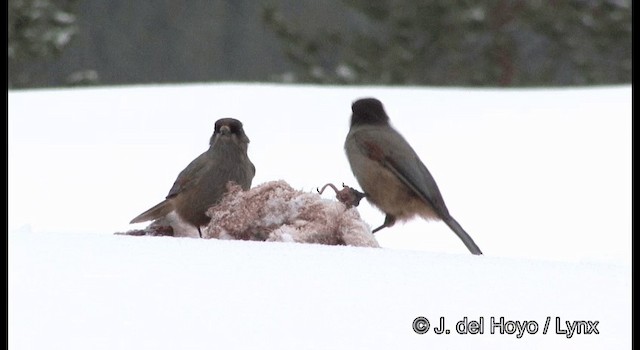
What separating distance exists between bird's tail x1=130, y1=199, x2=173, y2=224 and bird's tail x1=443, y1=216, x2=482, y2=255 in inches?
32.2

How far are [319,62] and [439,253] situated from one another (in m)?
11.7

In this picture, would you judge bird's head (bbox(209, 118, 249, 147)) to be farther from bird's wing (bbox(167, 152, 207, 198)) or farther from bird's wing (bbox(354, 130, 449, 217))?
bird's wing (bbox(354, 130, 449, 217))

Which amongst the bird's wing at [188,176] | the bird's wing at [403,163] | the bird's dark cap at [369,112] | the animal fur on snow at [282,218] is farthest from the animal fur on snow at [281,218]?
the bird's dark cap at [369,112]

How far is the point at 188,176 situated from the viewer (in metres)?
3.66

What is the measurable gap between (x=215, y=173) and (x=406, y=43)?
11.3 meters

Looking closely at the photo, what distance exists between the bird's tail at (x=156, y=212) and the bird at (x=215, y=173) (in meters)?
0.04

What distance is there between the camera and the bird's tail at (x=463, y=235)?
11.9 ft

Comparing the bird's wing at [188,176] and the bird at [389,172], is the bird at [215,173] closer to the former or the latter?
the bird's wing at [188,176]

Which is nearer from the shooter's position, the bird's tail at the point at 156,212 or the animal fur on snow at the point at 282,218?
the animal fur on snow at the point at 282,218

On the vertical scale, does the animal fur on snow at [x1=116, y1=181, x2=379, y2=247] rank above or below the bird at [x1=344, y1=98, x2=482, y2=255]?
below

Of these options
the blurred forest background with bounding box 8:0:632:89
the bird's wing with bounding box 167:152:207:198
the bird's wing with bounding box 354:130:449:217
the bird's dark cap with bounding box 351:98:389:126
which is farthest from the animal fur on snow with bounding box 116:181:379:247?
the blurred forest background with bounding box 8:0:632:89

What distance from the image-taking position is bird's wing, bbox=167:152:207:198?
12.0 feet

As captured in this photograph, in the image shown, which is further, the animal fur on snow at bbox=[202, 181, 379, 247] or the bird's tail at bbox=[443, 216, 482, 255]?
the bird's tail at bbox=[443, 216, 482, 255]

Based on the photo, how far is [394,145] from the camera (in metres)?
3.84
